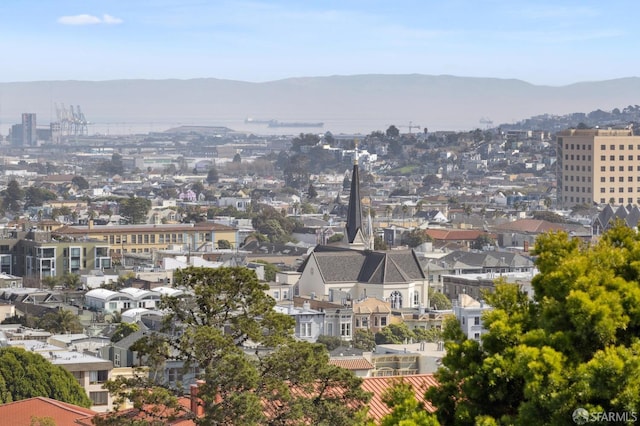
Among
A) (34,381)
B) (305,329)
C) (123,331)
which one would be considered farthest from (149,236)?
(34,381)

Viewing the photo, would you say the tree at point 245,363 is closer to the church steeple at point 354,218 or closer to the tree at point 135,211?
the church steeple at point 354,218

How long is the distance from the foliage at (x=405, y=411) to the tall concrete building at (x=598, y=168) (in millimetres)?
127697

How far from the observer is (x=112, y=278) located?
72.9m

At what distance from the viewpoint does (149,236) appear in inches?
3767

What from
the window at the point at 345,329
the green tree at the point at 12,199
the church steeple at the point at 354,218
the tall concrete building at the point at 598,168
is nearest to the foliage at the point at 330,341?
the window at the point at 345,329

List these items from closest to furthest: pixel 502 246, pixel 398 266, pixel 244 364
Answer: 1. pixel 244 364
2. pixel 398 266
3. pixel 502 246

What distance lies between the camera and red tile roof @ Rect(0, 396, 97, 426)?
27469mm

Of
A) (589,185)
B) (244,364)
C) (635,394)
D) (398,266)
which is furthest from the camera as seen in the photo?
(589,185)

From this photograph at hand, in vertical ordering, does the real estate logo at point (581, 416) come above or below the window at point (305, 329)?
above

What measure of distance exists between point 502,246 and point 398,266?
35.8 meters

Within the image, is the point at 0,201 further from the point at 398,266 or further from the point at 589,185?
the point at 398,266

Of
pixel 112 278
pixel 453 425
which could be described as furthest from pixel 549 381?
pixel 112 278

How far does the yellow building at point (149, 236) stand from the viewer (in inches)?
3688

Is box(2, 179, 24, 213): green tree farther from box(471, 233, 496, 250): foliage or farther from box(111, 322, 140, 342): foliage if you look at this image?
box(111, 322, 140, 342): foliage
